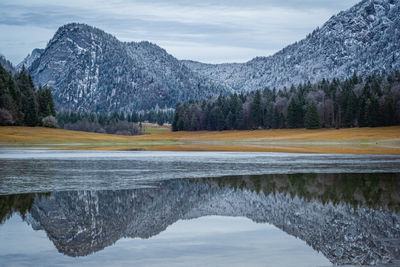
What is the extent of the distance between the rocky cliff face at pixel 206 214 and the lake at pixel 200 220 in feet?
0.09

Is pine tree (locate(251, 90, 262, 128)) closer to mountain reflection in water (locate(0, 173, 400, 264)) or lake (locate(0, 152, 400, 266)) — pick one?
lake (locate(0, 152, 400, 266))

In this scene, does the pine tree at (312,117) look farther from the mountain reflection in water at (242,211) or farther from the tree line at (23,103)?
the mountain reflection in water at (242,211)

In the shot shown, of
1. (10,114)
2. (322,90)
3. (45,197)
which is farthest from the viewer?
(322,90)

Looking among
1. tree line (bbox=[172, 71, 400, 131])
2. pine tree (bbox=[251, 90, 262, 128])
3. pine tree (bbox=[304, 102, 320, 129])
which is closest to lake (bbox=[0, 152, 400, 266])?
tree line (bbox=[172, 71, 400, 131])

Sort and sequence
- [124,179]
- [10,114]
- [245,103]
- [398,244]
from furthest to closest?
[245,103] < [10,114] < [124,179] < [398,244]

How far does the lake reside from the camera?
9.46m

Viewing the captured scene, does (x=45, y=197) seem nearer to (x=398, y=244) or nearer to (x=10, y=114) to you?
(x=398, y=244)

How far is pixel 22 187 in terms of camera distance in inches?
747

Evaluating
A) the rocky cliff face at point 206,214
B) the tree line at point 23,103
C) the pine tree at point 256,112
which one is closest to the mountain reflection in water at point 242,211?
the rocky cliff face at point 206,214

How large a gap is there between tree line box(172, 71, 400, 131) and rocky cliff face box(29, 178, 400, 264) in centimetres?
8717

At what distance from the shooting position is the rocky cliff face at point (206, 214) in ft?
33.6

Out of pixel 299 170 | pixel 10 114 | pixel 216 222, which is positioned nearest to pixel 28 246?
pixel 216 222

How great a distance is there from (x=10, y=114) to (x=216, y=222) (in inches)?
3225

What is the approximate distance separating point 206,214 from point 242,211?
1.14 meters
